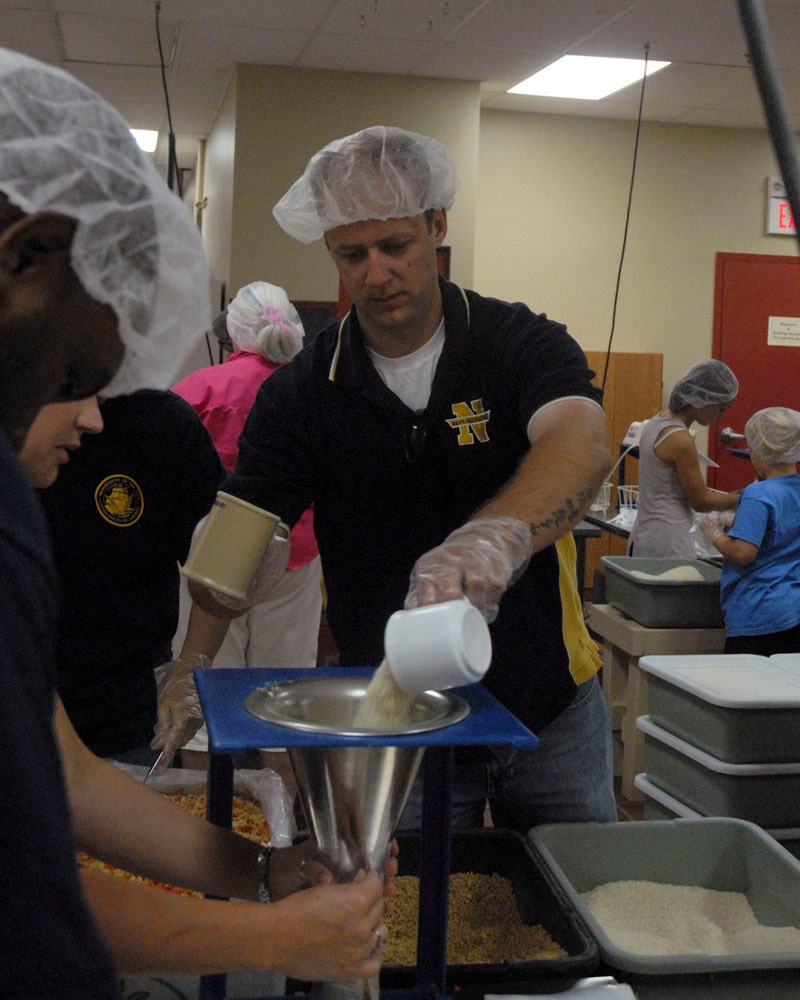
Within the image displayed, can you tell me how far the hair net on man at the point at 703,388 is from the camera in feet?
14.2

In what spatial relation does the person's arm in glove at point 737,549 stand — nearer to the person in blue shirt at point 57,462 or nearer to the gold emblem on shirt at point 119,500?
the gold emblem on shirt at point 119,500

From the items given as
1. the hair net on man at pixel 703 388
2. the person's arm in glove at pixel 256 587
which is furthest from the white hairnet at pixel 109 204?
the hair net on man at pixel 703 388

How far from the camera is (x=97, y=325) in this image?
65 cm

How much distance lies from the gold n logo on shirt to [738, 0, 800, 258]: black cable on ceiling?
961 mm

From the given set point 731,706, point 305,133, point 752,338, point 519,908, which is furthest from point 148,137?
point 519,908

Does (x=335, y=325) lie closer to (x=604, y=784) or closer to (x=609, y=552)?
(x=604, y=784)

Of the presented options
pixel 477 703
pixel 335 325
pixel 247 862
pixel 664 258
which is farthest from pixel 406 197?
pixel 664 258

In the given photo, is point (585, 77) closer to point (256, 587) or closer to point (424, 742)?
point (256, 587)

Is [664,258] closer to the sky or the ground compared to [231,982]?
closer to the sky

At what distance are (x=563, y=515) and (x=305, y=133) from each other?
4.31 meters

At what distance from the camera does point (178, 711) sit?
58.1 inches

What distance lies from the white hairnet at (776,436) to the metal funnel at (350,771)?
2.83m

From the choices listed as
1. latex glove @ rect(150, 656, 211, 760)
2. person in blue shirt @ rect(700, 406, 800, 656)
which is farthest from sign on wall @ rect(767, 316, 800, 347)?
latex glove @ rect(150, 656, 211, 760)

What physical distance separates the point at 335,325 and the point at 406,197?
0.77 ft
